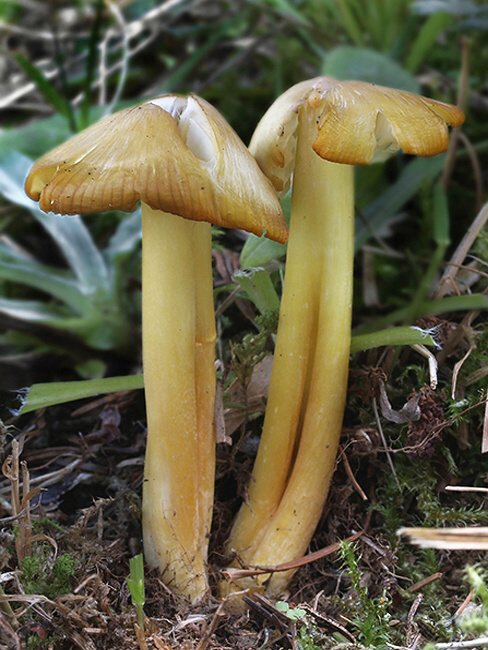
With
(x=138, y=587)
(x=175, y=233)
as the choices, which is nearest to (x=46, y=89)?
(x=175, y=233)

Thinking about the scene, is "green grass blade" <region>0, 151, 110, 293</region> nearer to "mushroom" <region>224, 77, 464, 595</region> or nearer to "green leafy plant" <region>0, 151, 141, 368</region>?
"green leafy plant" <region>0, 151, 141, 368</region>

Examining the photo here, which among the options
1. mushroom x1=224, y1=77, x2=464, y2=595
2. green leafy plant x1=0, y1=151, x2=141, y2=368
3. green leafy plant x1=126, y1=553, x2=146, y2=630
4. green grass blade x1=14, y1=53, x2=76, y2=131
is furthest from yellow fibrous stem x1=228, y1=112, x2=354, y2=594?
green grass blade x1=14, y1=53, x2=76, y2=131

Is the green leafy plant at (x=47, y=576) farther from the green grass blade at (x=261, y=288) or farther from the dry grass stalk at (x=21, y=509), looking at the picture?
the green grass blade at (x=261, y=288)

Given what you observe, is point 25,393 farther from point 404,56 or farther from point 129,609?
point 404,56

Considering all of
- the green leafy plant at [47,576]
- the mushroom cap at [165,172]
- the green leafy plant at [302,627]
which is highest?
the mushroom cap at [165,172]

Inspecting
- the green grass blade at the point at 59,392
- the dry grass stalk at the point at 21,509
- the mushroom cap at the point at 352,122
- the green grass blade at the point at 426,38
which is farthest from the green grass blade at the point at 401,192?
the dry grass stalk at the point at 21,509

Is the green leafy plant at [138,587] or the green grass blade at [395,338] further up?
the green grass blade at [395,338]
